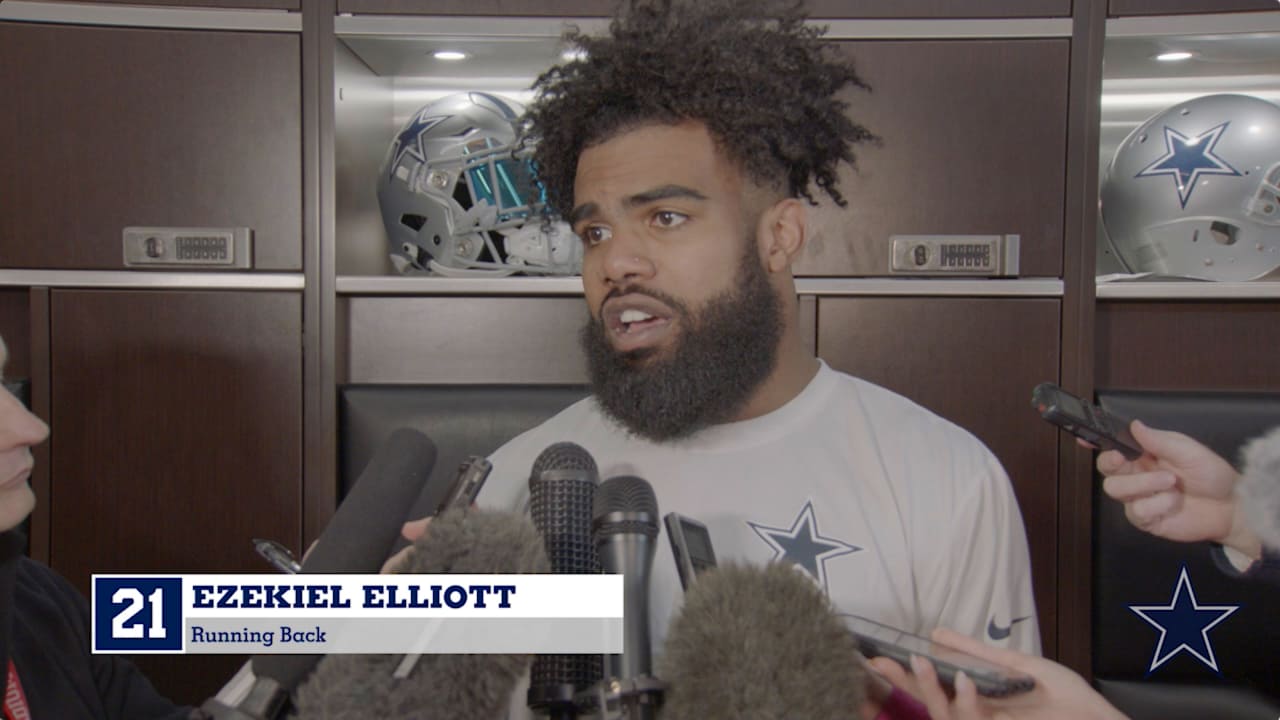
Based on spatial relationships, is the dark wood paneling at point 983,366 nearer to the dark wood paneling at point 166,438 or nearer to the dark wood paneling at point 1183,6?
the dark wood paneling at point 1183,6

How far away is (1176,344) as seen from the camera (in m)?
1.28

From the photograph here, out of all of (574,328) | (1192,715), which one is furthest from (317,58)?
(1192,715)

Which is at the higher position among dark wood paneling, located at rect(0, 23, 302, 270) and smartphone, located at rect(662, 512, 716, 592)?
dark wood paneling, located at rect(0, 23, 302, 270)

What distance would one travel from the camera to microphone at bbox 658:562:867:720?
319mm

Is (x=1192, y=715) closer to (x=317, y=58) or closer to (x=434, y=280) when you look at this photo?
(x=434, y=280)

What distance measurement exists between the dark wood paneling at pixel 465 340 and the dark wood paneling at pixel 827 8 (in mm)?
377

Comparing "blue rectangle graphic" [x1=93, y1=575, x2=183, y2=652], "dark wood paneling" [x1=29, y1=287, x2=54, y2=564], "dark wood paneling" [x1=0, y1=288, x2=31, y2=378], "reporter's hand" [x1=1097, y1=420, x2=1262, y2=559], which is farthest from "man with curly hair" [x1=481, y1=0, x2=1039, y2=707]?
"dark wood paneling" [x1=0, y1=288, x2=31, y2=378]

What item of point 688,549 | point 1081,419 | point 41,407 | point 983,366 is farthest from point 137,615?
point 983,366

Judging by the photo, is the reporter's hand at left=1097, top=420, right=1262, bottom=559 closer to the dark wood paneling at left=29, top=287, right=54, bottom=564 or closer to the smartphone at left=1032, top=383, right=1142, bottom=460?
the smartphone at left=1032, top=383, right=1142, bottom=460

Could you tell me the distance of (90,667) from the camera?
66 cm

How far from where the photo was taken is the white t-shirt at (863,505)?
674 mm

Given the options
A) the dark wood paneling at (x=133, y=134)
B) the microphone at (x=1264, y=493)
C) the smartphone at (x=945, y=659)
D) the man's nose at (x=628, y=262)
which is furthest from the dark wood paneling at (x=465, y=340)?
the smartphone at (x=945, y=659)

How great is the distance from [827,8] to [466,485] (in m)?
0.99

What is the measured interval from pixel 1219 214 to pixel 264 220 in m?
1.18
